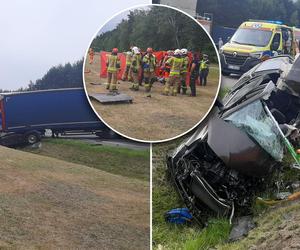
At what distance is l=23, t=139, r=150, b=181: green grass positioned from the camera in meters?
3.80

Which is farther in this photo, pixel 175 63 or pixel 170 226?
pixel 170 226

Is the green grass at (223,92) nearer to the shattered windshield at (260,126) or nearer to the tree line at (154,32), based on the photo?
the shattered windshield at (260,126)

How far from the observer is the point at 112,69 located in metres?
3.52

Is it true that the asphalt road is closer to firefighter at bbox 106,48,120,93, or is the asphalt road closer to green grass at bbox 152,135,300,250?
green grass at bbox 152,135,300,250

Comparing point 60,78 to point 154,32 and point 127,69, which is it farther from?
point 154,32

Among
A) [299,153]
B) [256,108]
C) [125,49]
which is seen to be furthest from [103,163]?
[299,153]

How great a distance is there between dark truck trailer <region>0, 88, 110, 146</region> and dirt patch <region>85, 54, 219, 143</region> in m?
0.15

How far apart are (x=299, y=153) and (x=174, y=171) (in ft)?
3.44

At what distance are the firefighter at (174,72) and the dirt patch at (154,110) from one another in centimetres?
5

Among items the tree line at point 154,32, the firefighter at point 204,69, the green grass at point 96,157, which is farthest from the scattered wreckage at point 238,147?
the tree line at point 154,32

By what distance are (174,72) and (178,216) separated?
1293mm

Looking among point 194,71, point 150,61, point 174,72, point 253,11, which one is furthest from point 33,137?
point 253,11

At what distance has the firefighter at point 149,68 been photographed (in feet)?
11.5

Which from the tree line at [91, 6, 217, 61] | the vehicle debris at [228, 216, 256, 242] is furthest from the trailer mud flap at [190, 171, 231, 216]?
the tree line at [91, 6, 217, 61]
